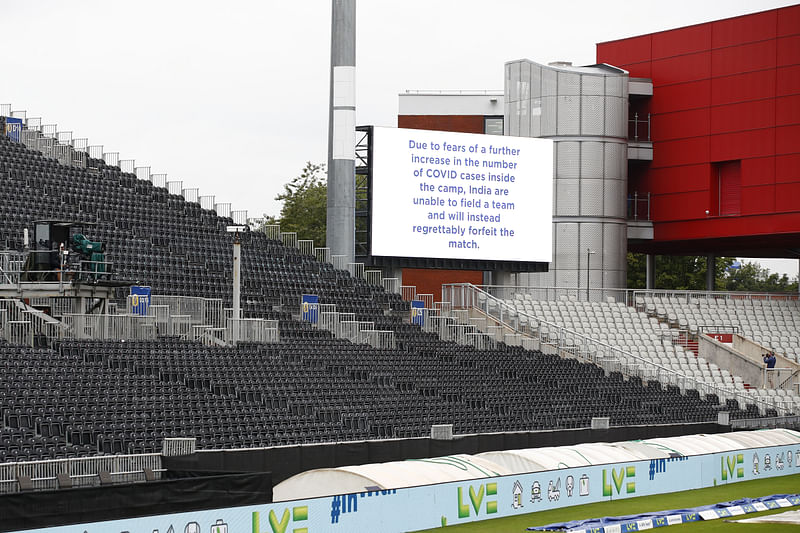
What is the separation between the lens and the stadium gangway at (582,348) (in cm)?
4422

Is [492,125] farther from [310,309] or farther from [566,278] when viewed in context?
[310,309]

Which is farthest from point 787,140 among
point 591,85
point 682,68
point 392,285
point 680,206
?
point 392,285

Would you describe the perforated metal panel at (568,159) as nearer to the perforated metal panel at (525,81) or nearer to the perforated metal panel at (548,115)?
the perforated metal panel at (548,115)

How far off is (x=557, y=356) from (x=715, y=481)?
12141 millimetres

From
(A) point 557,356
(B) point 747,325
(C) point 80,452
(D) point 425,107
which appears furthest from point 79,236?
(D) point 425,107

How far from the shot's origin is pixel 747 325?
5138 centimetres

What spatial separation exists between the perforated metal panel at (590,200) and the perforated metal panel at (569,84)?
382cm

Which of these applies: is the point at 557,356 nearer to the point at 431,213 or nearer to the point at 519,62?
the point at 431,213

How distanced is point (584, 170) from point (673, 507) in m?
27.7

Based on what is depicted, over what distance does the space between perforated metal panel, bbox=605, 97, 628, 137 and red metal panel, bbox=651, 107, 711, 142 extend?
2.18 meters

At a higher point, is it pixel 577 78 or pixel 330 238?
pixel 577 78

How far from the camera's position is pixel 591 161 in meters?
53.7

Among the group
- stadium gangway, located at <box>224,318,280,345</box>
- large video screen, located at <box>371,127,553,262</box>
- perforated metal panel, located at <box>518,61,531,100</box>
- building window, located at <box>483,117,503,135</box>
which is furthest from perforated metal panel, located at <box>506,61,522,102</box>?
stadium gangway, located at <box>224,318,280,345</box>

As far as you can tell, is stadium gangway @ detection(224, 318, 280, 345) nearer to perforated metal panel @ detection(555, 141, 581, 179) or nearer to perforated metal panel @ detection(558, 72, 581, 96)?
perforated metal panel @ detection(555, 141, 581, 179)
